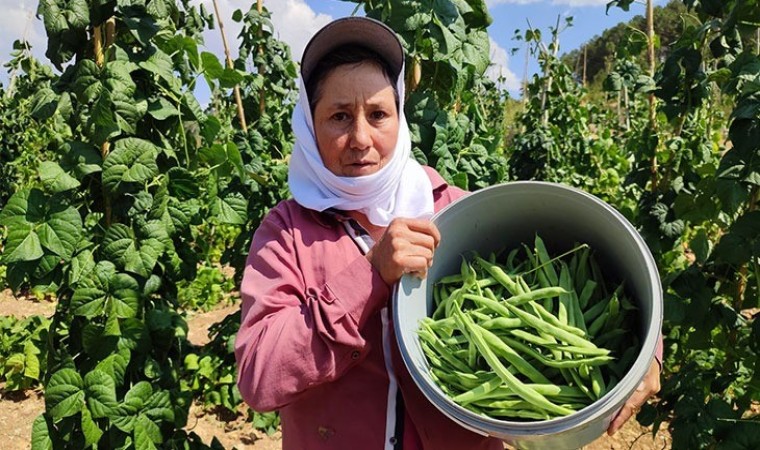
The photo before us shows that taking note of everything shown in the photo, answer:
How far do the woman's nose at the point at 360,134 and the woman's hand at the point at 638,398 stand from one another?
778 millimetres

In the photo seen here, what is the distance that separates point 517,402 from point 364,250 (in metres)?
0.52

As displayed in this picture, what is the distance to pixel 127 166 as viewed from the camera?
2205 mm

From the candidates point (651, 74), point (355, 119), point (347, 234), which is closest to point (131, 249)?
point (347, 234)

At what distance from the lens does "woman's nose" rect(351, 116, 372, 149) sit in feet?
4.65

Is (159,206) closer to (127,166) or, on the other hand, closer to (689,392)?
(127,166)

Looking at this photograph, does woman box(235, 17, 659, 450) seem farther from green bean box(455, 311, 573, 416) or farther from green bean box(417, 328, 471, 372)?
green bean box(455, 311, 573, 416)

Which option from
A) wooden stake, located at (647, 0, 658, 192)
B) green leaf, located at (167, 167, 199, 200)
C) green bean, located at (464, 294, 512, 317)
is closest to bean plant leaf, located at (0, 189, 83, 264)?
green leaf, located at (167, 167, 199, 200)

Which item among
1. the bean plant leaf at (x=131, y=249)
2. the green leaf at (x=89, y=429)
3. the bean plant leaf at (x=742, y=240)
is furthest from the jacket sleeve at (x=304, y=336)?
the bean plant leaf at (x=742, y=240)

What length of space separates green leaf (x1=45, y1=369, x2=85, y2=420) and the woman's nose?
4.98 ft

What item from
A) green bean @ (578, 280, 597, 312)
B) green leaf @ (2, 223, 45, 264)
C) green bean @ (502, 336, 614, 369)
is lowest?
green bean @ (502, 336, 614, 369)

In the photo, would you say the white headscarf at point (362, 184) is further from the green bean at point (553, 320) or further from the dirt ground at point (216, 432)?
the dirt ground at point (216, 432)

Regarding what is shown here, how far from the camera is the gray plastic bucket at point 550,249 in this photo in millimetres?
→ 1048

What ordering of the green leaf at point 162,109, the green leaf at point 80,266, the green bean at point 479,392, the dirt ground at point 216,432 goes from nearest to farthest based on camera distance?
the green bean at point 479,392 < the green leaf at point 80,266 < the green leaf at point 162,109 < the dirt ground at point 216,432

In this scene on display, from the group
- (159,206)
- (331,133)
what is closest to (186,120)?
(159,206)
